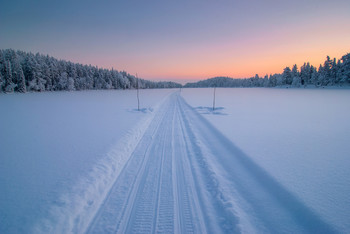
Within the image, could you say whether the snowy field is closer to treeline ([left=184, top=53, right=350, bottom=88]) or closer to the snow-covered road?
the snow-covered road

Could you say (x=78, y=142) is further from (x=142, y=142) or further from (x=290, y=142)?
(x=290, y=142)

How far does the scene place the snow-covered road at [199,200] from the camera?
3.02 m

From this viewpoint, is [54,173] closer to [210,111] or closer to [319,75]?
[210,111]

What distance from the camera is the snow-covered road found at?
3.02 m

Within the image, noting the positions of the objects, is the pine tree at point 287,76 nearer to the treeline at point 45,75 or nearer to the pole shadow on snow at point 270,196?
the treeline at point 45,75

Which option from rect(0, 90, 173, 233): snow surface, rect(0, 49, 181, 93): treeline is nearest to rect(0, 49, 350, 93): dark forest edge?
rect(0, 49, 181, 93): treeline

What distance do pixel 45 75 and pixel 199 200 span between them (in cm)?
7566

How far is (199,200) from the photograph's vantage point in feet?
12.0

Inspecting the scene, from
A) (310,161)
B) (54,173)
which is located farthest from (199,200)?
(310,161)

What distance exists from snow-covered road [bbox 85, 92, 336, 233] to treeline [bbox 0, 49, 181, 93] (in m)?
50.8

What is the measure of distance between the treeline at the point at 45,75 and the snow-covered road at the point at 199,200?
50.8m

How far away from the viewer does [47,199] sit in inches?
141

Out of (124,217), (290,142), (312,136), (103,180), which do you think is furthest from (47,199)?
(312,136)

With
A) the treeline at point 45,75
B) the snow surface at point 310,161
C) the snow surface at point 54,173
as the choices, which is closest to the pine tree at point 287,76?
the treeline at point 45,75
